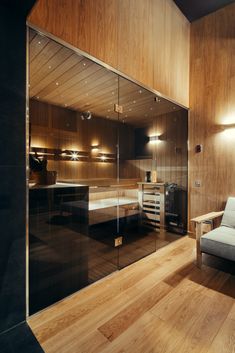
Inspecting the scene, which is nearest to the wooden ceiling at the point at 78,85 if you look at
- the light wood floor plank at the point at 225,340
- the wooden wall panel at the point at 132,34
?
the wooden wall panel at the point at 132,34

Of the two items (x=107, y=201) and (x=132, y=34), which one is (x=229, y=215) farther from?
(x=132, y=34)

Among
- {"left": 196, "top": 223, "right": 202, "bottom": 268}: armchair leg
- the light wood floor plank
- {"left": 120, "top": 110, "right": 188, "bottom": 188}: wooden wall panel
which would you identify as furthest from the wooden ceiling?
the light wood floor plank

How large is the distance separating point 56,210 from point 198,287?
5.37ft

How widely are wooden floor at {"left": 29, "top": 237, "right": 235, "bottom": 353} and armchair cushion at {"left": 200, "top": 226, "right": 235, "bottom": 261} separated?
0.28 m

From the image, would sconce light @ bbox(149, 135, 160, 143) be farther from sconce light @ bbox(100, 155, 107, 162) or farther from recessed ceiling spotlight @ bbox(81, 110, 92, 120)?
recessed ceiling spotlight @ bbox(81, 110, 92, 120)

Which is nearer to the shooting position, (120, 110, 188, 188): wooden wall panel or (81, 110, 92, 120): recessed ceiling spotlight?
(81, 110, 92, 120): recessed ceiling spotlight

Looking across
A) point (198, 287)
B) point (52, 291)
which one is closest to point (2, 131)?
point (52, 291)

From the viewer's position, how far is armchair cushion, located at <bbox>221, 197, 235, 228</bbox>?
254 cm

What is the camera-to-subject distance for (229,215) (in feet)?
8.50

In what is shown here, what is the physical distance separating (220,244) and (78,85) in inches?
90.4

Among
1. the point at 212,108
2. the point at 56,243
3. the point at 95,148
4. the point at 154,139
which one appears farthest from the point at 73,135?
the point at 212,108

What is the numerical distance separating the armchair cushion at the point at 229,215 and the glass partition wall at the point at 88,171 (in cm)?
86

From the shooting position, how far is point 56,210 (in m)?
1.73

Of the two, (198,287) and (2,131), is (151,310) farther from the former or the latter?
(2,131)
